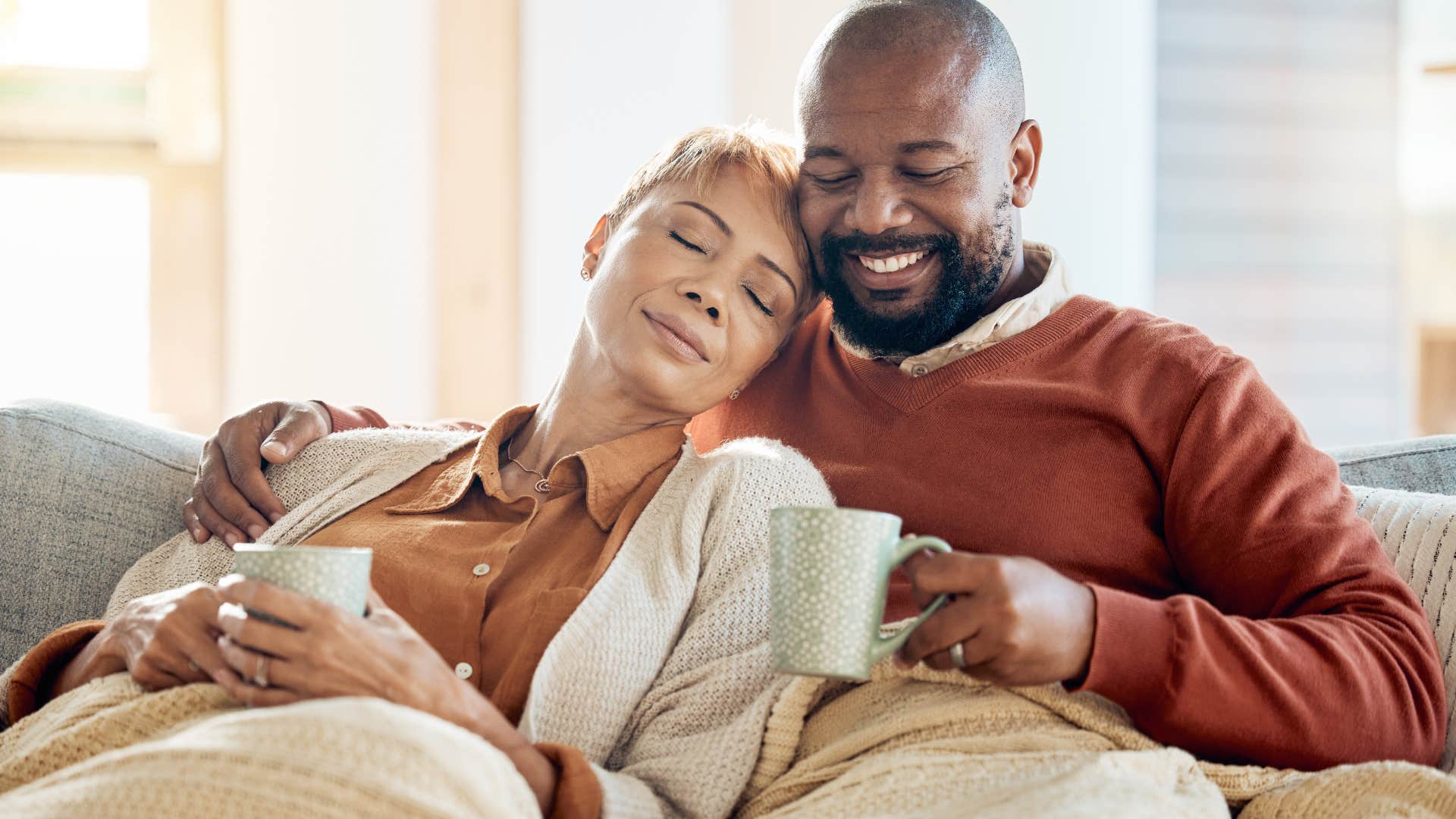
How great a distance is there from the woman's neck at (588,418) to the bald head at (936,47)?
422 mm

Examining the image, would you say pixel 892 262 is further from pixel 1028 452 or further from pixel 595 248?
pixel 595 248

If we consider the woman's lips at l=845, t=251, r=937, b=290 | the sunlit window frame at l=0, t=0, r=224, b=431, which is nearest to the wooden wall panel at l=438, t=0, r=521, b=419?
the sunlit window frame at l=0, t=0, r=224, b=431

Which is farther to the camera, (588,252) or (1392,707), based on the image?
(588,252)

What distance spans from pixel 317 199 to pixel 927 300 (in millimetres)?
2108

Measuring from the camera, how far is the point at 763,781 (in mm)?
1296

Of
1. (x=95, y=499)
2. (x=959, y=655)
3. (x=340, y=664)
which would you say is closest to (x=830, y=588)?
(x=959, y=655)

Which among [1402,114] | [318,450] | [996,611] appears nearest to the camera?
[996,611]

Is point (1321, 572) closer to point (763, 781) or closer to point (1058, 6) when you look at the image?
point (763, 781)

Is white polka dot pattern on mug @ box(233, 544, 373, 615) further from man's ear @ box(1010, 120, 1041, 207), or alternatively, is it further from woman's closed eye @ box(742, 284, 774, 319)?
man's ear @ box(1010, 120, 1041, 207)

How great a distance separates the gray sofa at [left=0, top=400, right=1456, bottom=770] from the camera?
1.68 metres

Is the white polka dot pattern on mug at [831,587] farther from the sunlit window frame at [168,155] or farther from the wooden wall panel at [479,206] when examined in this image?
the sunlit window frame at [168,155]

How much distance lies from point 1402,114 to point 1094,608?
3415 millimetres

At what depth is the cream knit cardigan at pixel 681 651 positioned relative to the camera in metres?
1.26

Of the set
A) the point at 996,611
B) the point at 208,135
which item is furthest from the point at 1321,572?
the point at 208,135
